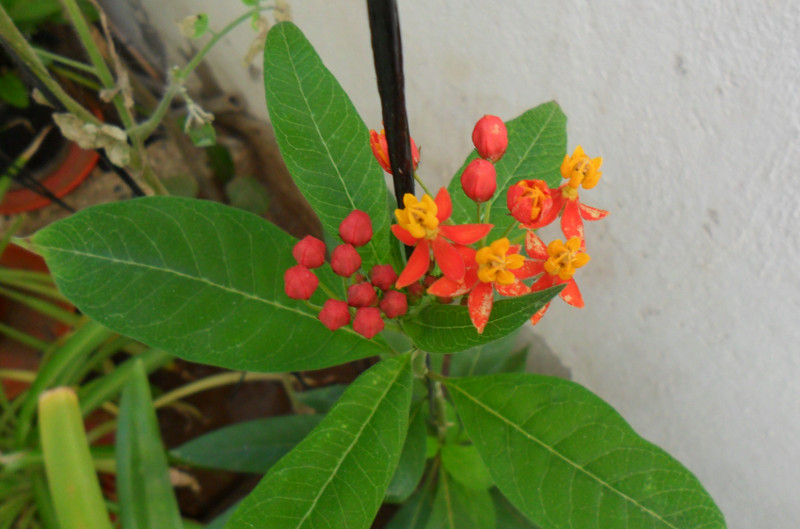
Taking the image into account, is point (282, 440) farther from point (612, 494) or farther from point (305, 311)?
point (612, 494)

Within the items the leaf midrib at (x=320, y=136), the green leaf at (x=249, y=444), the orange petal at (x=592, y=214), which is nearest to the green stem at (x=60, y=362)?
the green leaf at (x=249, y=444)

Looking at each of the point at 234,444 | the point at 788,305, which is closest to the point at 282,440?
the point at 234,444

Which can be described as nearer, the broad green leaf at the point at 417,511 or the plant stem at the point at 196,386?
the broad green leaf at the point at 417,511

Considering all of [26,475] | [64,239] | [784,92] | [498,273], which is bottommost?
[26,475]

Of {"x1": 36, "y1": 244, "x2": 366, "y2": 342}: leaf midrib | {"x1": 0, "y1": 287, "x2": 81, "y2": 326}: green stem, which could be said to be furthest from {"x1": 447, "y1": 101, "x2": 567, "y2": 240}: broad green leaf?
{"x1": 0, "y1": 287, "x2": 81, "y2": 326}: green stem

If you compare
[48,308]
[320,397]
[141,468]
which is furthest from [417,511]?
[48,308]

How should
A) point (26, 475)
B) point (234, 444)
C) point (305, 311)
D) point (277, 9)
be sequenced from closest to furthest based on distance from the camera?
1. point (305, 311)
2. point (277, 9)
3. point (234, 444)
4. point (26, 475)

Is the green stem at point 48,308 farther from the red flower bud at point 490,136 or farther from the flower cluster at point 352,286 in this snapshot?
the red flower bud at point 490,136
